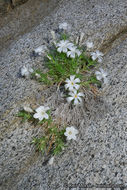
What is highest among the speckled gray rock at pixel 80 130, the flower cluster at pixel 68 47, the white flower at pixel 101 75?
the flower cluster at pixel 68 47

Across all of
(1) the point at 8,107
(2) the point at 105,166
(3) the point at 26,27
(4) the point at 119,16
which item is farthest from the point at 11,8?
(2) the point at 105,166

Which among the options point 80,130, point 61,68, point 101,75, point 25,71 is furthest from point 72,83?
point 25,71

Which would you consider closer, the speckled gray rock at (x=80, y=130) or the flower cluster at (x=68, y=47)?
the speckled gray rock at (x=80, y=130)

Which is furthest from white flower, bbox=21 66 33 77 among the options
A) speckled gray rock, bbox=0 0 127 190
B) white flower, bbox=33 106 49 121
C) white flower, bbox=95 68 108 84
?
white flower, bbox=95 68 108 84

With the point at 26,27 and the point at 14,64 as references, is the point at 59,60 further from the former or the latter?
the point at 26,27

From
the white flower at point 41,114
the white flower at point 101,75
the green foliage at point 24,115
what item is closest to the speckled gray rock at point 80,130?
the green foliage at point 24,115

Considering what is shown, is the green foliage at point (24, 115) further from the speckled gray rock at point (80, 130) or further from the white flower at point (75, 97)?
the white flower at point (75, 97)

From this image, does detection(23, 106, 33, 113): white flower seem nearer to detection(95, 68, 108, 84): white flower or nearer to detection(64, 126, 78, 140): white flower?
detection(64, 126, 78, 140): white flower

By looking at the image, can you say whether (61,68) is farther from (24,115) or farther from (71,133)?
(71,133)

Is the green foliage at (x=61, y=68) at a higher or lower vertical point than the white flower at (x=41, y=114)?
higher
